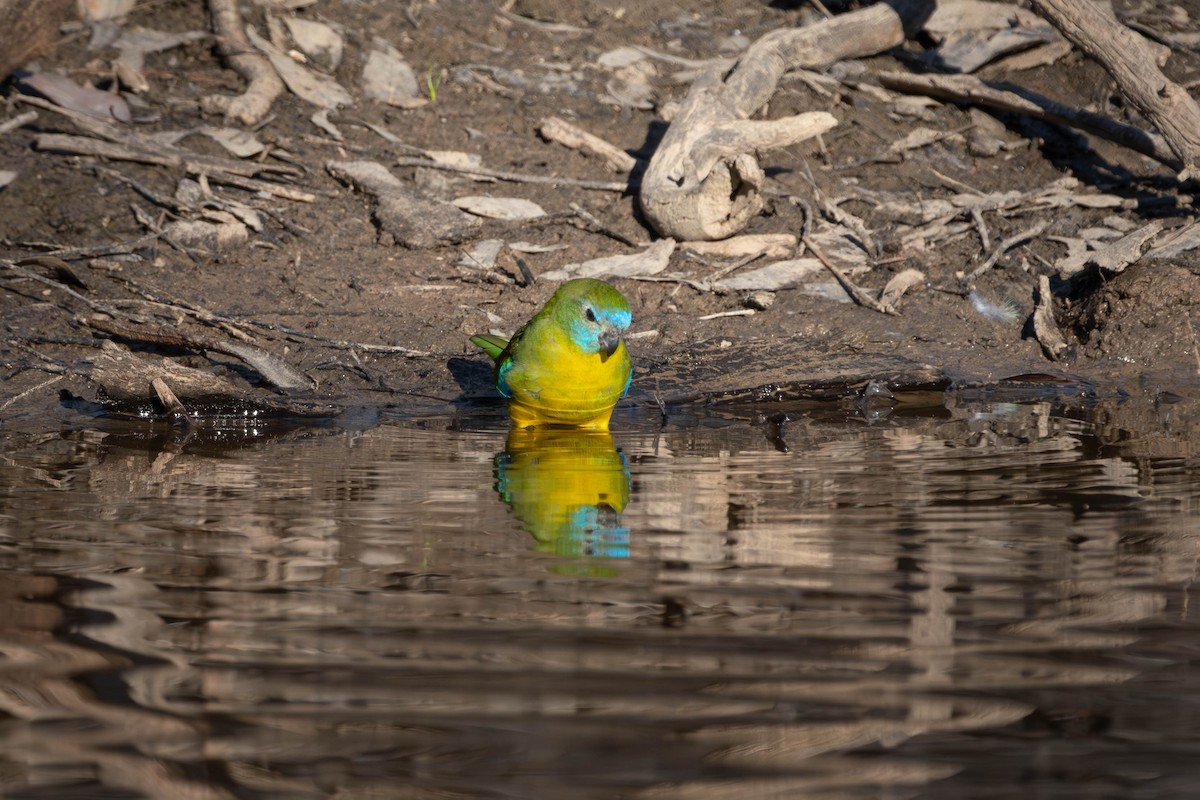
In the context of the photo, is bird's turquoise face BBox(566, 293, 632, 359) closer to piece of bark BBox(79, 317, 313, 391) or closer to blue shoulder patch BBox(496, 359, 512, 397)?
blue shoulder patch BBox(496, 359, 512, 397)

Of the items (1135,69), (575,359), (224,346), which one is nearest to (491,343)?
(575,359)

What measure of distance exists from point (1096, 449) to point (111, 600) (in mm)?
4001

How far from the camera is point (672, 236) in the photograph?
8.50 m

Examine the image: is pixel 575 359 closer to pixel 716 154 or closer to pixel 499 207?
pixel 716 154

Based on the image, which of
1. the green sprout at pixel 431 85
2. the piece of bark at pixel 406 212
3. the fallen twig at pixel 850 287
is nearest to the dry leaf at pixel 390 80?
the green sprout at pixel 431 85

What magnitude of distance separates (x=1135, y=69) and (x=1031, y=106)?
1.26 m

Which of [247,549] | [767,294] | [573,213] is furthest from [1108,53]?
[247,549]

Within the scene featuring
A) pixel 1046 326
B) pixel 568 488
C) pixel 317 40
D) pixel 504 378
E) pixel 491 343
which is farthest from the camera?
→ pixel 317 40

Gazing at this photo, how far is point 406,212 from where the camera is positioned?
8.60 meters

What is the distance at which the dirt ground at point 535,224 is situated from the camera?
7199mm

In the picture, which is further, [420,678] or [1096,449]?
[1096,449]

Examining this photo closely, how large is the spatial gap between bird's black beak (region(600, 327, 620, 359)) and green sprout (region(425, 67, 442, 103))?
4.99 meters

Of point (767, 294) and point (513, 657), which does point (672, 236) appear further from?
point (513, 657)

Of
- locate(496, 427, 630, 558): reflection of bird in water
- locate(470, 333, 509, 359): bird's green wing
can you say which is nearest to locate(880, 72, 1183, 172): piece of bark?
locate(470, 333, 509, 359): bird's green wing
